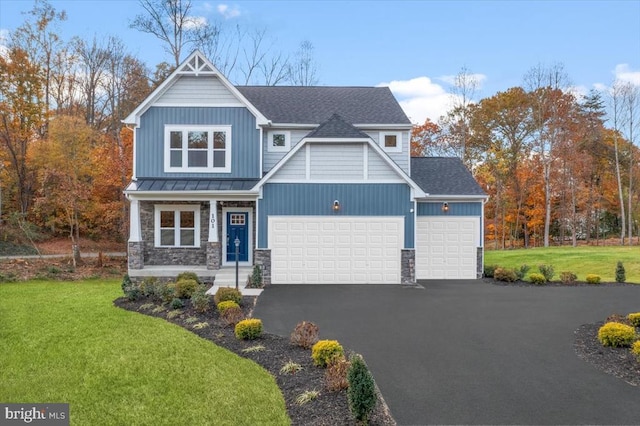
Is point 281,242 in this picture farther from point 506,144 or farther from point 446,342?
point 506,144

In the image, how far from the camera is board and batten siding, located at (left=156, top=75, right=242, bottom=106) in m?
15.2

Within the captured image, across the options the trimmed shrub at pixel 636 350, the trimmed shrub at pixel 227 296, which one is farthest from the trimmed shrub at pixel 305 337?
the trimmed shrub at pixel 636 350

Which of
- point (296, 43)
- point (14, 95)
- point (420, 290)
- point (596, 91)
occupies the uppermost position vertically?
point (296, 43)

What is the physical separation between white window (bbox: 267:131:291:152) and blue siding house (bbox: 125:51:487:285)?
41mm

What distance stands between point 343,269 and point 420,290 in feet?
8.85

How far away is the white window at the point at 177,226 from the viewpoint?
50.3ft

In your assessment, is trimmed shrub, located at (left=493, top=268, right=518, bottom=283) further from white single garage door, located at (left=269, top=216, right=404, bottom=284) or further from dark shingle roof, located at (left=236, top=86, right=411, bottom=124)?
dark shingle roof, located at (left=236, top=86, right=411, bottom=124)

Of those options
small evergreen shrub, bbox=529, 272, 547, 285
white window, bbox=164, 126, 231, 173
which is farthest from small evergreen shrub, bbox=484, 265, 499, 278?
white window, bbox=164, 126, 231, 173

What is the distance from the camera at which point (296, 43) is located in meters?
29.5

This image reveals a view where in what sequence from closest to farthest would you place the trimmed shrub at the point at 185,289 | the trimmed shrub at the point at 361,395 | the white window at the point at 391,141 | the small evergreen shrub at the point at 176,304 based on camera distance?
the trimmed shrub at the point at 361,395
the small evergreen shrub at the point at 176,304
the trimmed shrub at the point at 185,289
the white window at the point at 391,141

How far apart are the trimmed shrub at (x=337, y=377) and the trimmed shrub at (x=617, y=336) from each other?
202 inches

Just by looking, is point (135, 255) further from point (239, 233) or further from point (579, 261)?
point (579, 261)

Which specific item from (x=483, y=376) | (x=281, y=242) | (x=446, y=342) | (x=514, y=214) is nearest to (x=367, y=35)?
(x=281, y=242)

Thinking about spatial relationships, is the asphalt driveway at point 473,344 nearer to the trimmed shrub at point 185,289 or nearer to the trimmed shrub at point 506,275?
the trimmed shrub at point 506,275
